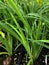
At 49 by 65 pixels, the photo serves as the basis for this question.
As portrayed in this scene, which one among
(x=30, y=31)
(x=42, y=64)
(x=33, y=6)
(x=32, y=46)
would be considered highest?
(x=33, y=6)

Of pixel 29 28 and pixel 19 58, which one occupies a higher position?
pixel 29 28

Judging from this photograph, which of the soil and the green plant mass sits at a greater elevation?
the green plant mass

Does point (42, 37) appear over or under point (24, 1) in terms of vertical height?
under

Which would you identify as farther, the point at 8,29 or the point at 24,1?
the point at 24,1

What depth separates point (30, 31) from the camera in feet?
3.48

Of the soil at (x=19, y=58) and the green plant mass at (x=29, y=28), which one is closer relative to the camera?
the green plant mass at (x=29, y=28)

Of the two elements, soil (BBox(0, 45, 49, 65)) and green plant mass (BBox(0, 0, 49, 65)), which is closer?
green plant mass (BBox(0, 0, 49, 65))

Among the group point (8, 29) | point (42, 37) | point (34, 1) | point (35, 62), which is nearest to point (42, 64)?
point (35, 62)

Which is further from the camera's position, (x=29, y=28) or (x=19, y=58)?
(x=19, y=58)

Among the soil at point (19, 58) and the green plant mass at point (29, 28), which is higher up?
the green plant mass at point (29, 28)

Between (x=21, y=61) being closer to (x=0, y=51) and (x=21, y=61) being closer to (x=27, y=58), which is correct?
(x=27, y=58)

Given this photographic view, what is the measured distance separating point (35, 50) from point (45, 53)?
13 cm

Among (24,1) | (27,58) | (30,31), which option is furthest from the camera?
(24,1)

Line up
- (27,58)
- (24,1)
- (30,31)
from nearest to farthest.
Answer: (30,31) < (27,58) < (24,1)
